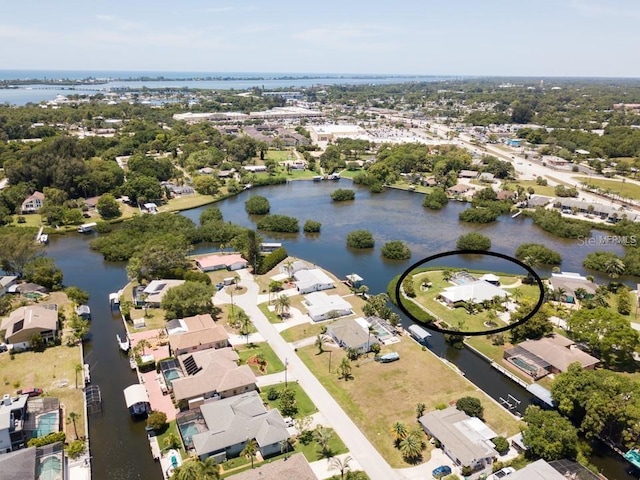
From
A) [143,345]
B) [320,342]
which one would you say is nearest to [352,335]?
[320,342]

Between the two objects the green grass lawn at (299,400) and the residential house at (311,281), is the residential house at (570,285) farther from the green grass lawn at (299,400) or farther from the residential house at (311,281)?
the green grass lawn at (299,400)

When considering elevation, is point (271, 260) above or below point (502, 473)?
above

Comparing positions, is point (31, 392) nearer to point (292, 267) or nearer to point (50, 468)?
point (50, 468)

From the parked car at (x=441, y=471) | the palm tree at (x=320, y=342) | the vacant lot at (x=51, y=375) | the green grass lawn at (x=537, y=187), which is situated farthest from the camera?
the green grass lawn at (x=537, y=187)

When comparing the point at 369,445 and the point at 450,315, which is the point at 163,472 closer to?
the point at 369,445

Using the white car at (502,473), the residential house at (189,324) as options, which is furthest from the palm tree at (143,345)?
the white car at (502,473)
